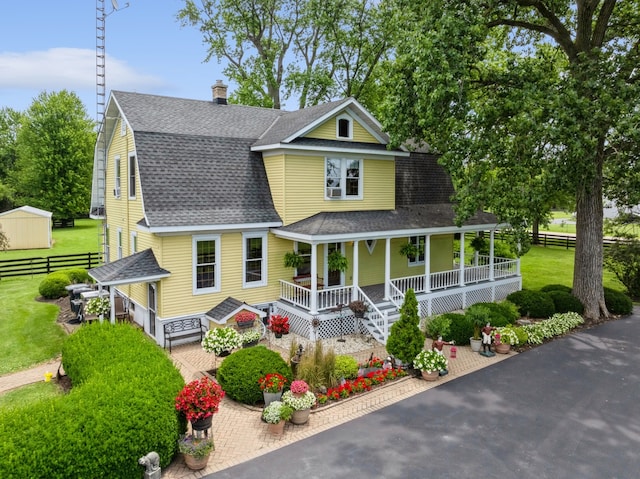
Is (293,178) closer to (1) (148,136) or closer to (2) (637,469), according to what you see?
(1) (148,136)

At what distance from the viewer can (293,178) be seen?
16859mm

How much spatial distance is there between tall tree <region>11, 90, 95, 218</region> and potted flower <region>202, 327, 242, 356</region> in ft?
155

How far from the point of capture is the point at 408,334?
1229 cm

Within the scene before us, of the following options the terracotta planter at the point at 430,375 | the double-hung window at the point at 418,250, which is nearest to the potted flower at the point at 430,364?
the terracotta planter at the point at 430,375

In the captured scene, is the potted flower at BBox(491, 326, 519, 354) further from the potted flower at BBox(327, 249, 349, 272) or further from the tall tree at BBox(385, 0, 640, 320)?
the potted flower at BBox(327, 249, 349, 272)

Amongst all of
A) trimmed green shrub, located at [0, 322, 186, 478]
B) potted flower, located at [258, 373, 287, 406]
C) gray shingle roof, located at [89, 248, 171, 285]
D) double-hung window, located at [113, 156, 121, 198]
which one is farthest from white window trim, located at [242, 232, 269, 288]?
trimmed green shrub, located at [0, 322, 186, 478]

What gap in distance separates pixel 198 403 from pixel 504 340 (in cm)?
1042

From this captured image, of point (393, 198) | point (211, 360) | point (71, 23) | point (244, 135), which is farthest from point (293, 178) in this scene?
point (71, 23)

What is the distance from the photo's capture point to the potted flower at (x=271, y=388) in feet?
33.2

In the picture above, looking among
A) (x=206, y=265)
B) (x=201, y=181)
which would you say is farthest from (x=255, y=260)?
(x=201, y=181)

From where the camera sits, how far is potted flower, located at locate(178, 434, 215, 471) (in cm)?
795

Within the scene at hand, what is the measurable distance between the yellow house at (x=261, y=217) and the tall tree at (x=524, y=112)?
98.2 inches

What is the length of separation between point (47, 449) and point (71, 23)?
17893mm

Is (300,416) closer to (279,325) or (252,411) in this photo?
(252,411)
